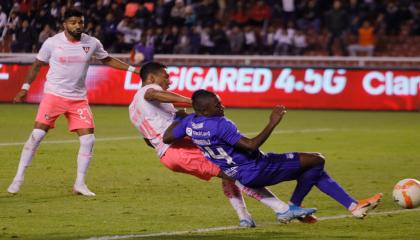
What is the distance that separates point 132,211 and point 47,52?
105 inches

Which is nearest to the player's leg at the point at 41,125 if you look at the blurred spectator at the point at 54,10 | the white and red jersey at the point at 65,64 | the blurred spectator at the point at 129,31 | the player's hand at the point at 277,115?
the white and red jersey at the point at 65,64

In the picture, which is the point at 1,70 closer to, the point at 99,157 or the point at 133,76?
the point at 133,76

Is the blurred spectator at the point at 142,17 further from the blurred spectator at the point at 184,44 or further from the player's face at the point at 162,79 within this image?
the player's face at the point at 162,79

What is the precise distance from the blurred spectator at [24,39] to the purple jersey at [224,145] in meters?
10.8

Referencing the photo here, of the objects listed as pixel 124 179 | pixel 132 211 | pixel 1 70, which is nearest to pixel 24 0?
pixel 124 179

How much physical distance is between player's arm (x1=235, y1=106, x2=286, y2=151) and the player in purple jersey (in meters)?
0.03

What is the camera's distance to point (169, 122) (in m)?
10.8

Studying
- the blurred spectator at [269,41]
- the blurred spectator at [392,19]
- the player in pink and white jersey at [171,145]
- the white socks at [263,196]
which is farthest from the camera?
the blurred spectator at [269,41]

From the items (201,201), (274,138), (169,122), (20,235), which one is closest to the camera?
(20,235)

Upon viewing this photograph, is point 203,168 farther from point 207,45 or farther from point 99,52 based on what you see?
point 207,45

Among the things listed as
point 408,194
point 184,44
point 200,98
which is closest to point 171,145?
point 200,98

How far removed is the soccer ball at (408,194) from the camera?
1034 cm

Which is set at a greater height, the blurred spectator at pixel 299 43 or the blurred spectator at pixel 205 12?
the blurred spectator at pixel 205 12

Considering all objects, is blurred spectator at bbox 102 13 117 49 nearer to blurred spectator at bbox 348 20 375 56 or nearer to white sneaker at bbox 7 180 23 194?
blurred spectator at bbox 348 20 375 56
